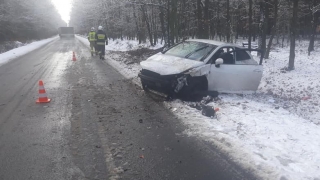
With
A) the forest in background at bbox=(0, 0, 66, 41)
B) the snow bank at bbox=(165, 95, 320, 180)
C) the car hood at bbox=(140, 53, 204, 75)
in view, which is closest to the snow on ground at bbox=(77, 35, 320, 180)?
the snow bank at bbox=(165, 95, 320, 180)

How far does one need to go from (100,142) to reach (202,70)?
386 cm

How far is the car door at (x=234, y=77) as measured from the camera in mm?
8141

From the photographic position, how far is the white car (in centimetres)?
755

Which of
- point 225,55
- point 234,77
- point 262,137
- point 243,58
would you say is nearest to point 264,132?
point 262,137

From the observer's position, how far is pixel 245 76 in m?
8.58

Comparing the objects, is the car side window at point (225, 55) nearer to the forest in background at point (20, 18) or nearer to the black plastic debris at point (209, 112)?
the black plastic debris at point (209, 112)

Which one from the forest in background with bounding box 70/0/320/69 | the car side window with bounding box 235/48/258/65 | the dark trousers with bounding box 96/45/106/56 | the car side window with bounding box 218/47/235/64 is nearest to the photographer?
the car side window with bounding box 218/47/235/64

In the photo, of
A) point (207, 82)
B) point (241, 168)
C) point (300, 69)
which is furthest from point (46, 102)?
point (300, 69)

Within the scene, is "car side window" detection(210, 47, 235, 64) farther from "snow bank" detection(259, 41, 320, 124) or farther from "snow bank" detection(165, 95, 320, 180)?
"snow bank" detection(259, 41, 320, 124)

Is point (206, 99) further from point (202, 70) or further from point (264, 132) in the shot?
point (264, 132)

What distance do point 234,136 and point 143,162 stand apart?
6.11 feet

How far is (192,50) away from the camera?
8.68 metres

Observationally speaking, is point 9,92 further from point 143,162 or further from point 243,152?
point 243,152

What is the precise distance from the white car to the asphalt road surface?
0.67 meters
